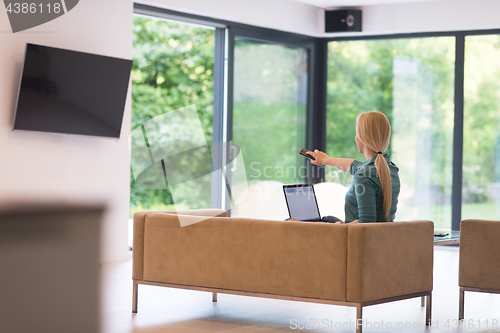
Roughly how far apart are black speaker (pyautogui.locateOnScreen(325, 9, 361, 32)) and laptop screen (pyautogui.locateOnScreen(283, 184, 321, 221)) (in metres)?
3.86

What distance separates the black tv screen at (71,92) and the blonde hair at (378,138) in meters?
2.60

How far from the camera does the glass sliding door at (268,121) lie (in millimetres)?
6637

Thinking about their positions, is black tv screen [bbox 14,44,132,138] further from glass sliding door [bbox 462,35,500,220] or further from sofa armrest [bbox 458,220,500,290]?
glass sliding door [bbox 462,35,500,220]

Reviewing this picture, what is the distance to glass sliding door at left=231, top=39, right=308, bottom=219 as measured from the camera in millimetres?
6637

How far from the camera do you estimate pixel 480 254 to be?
11.0 ft

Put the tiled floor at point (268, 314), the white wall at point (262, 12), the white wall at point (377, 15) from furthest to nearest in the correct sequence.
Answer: the white wall at point (377, 15)
the white wall at point (262, 12)
the tiled floor at point (268, 314)

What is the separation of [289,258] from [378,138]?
2.52 feet

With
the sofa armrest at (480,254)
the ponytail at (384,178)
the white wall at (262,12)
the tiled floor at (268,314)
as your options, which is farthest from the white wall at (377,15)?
Result: the sofa armrest at (480,254)

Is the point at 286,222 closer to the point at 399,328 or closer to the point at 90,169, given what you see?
the point at 399,328

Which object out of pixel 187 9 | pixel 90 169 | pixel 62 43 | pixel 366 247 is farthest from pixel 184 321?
pixel 187 9

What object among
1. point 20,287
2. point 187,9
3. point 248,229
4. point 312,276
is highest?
point 187,9

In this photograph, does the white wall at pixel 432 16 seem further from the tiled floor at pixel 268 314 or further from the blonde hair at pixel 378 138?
the blonde hair at pixel 378 138

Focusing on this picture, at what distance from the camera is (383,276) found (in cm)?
296

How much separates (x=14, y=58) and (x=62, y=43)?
46 cm
